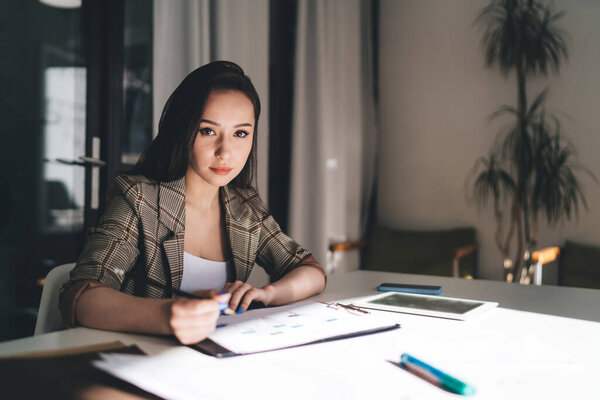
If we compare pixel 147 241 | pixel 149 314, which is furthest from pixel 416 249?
pixel 149 314

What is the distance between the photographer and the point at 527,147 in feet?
9.54

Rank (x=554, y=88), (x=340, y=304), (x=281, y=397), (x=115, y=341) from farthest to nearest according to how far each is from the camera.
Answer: (x=554, y=88) < (x=340, y=304) < (x=115, y=341) < (x=281, y=397)

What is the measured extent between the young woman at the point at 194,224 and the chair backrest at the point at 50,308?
92 mm

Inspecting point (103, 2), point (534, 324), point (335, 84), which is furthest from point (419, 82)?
point (534, 324)

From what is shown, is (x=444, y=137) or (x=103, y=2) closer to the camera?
(x=103, y=2)

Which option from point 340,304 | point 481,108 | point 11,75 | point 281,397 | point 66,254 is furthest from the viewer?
point 481,108

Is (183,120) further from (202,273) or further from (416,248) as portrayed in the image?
(416,248)

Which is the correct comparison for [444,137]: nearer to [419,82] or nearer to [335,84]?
[419,82]

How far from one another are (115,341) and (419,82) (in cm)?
331

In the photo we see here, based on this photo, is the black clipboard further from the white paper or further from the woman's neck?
the woman's neck

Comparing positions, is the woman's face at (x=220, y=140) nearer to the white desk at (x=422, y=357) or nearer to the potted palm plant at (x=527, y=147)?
the white desk at (x=422, y=357)

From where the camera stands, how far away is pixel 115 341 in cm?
77

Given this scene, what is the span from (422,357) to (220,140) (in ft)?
2.33

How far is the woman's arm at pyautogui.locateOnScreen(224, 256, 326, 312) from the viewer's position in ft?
3.31
